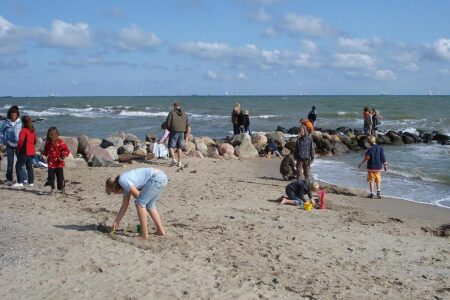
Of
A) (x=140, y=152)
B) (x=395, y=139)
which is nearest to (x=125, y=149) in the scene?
(x=140, y=152)

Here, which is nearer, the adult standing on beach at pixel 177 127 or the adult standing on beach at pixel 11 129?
the adult standing on beach at pixel 11 129

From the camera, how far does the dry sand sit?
5.45 metres

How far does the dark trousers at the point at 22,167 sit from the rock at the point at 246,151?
7.93 m

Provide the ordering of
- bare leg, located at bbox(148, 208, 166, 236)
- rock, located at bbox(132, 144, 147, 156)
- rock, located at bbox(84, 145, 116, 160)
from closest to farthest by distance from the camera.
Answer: bare leg, located at bbox(148, 208, 166, 236), rock, located at bbox(84, 145, 116, 160), rock, located at bbox(132, 144, 147, 156)

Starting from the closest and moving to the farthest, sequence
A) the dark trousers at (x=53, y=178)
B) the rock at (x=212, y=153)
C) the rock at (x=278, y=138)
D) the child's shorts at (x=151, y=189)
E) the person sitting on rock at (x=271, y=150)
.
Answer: the child's shorts at (x=151, y=189), the dark trousers at (x=53, y=178), the rock at (x=212, y=153), the person sitting on rock at (x=271, y=150), the rock at (x=278, y=138)

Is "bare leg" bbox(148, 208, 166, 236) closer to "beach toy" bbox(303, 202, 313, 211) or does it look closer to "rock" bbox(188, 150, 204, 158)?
"beach toy" bbox(303, 202, 313, 211)

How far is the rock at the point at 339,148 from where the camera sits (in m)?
20.0

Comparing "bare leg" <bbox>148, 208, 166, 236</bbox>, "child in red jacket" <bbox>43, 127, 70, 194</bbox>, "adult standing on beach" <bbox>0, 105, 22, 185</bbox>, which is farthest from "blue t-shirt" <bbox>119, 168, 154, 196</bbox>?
"adult standing on beach" <bbox>0, 105, 22, 185</bbox>

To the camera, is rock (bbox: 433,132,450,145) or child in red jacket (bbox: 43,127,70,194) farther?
rock (bbox: 433,132,450,145)

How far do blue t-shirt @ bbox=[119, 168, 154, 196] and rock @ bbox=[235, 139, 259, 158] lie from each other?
10514 millimetres

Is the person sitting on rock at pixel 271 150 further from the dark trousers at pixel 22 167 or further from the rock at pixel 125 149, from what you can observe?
the dark trousers at pixel 22 167

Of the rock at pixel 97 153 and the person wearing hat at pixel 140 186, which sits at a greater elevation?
the person wearing hat at pixel 140 186

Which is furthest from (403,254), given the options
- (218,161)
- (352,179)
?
(218,161)

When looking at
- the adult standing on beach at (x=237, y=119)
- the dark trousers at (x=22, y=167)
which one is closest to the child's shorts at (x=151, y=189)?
the dark trousers at (x=22, y=167)
